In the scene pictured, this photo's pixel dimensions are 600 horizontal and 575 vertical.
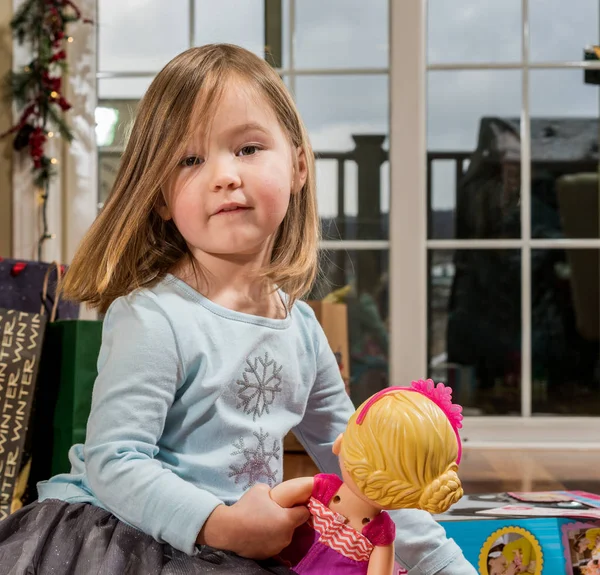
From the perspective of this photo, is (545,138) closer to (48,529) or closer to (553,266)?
(553,266)

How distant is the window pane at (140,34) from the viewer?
114 inches

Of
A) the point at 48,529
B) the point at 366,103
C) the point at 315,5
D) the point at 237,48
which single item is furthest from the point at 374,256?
the point at 48,529

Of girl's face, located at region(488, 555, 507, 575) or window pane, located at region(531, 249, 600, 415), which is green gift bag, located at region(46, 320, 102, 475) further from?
window pane, located at region(531, 249, 600, 415)

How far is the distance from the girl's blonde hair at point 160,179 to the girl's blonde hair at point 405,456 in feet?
0.96

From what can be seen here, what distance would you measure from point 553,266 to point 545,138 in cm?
45

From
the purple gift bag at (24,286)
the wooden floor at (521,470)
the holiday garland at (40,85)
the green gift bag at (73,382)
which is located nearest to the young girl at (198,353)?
the green gift bag at (73,382)

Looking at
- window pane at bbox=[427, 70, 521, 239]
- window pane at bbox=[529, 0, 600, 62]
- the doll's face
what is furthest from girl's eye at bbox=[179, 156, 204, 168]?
window pane at bbox=[529, 0, 600, 62]

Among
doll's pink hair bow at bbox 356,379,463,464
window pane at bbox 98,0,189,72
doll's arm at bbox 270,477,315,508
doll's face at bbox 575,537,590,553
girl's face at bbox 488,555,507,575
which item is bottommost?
girl's face at bbox 488,555,507,575

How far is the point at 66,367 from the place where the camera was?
160cm

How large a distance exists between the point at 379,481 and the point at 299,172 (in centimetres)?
45

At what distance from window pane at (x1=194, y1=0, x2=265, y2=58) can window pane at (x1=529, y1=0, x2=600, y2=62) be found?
964 millimetres

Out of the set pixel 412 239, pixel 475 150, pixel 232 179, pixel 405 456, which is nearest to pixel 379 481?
pixel 405 456

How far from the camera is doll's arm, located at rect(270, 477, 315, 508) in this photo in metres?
0.80

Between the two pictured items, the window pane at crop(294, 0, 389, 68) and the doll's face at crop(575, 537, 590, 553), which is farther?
the window pane at crop(294, 0, 389, 68)
